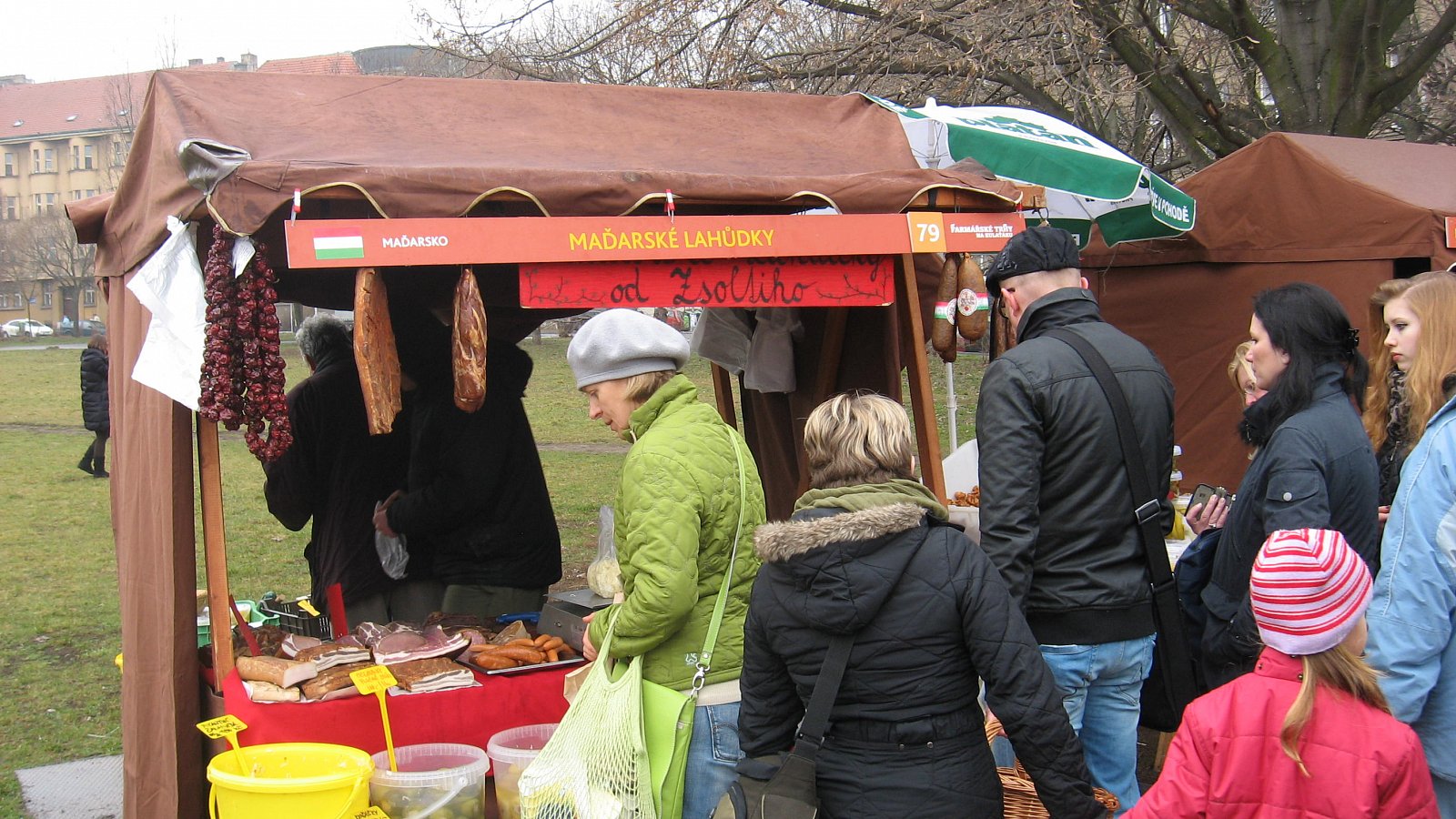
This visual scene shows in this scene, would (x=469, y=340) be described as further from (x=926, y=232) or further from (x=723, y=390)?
(x=723, y=390)

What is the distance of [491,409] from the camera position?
4.59 m

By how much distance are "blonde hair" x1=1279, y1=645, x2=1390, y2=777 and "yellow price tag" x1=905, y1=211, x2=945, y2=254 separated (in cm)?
236

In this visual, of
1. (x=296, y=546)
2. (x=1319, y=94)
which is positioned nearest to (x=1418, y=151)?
(x=1319, y=94)

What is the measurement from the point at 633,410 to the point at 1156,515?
1.39 m

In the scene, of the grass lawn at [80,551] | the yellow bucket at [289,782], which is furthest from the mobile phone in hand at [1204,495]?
the grass lawn at [80,551]

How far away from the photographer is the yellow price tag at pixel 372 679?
339 cm

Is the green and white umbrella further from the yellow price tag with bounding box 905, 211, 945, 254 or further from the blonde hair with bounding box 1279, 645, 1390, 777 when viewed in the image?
the blonde hair with bounding box 1279, 645, 1390, 777

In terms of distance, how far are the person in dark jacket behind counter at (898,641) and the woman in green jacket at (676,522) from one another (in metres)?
0.38

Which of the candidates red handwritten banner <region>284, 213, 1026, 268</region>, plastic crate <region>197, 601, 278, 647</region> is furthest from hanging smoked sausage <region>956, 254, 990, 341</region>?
plastic crate <region>197, 601, 278, 647</region>

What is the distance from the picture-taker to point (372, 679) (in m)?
3.43

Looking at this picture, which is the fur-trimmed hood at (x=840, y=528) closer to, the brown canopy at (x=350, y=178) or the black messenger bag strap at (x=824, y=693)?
the black messenger bag strap at (x=824, y=693)

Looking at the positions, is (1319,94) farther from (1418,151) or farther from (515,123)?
(515,123)

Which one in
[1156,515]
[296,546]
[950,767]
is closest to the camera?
[950,767]

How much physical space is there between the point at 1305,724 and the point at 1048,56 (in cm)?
836
